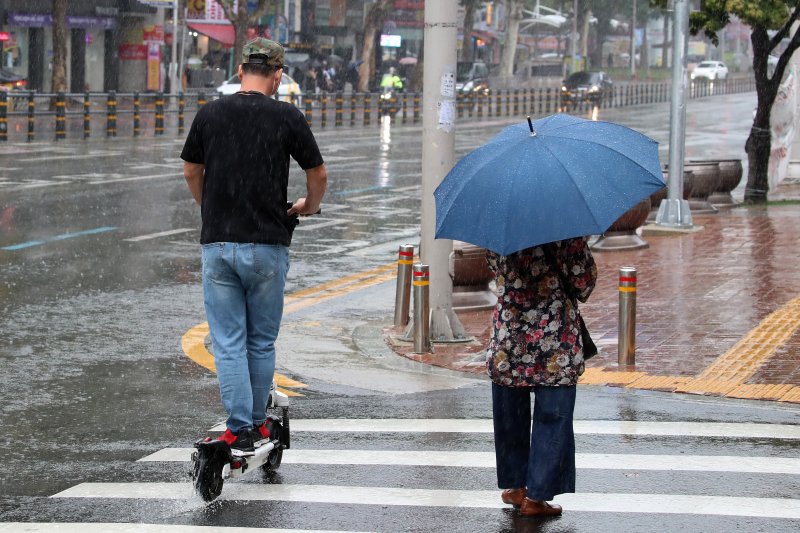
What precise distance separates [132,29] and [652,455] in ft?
170

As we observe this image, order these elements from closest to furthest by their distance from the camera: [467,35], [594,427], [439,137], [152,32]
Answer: [594,427] → [439,137] → [152,32] → [467,35]

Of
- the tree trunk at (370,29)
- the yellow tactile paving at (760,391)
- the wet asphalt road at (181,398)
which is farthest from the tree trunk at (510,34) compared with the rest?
the yellow tactile paving at (760,391)

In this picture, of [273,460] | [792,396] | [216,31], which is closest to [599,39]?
[216,31]

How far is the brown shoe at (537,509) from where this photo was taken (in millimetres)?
5906

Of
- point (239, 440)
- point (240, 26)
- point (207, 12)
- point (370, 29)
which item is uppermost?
point (207, 12)

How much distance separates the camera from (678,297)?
488 inches

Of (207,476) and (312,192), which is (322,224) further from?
(207,476)

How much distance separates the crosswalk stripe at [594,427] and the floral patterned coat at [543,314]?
1964 mm

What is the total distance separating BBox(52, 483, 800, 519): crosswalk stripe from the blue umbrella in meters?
1.29

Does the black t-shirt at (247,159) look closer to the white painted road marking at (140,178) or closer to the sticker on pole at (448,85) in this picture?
the sticker on pole at (448,85)

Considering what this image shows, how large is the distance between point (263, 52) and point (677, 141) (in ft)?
39.2

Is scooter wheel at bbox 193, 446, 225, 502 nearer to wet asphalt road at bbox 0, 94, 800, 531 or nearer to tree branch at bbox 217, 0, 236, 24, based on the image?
wet asphalt road at bbox 0, 94, 800, 531

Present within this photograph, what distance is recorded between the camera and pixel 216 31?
211 feet

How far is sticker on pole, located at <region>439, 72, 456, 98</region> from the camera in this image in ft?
35.1
